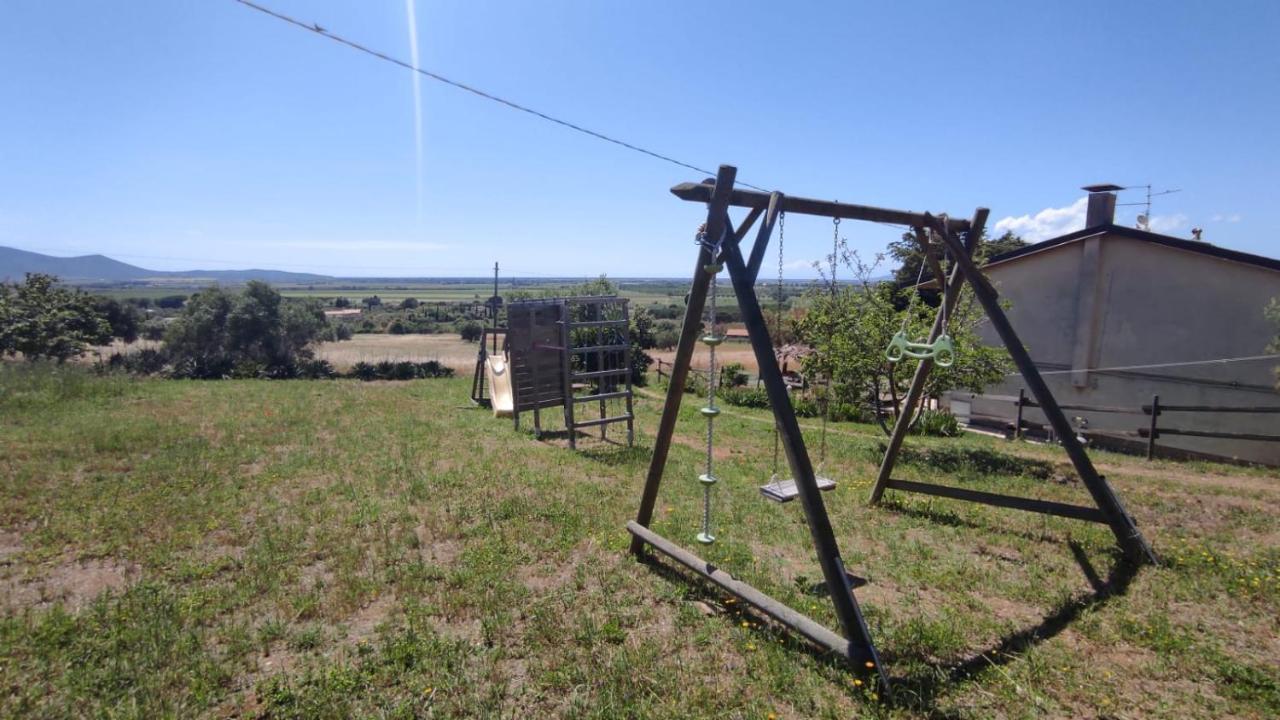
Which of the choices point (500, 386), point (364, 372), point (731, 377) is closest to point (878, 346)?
point (500, 386)

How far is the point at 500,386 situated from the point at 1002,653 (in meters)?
10.9

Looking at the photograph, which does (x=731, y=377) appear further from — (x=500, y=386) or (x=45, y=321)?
(x=45, y=321)

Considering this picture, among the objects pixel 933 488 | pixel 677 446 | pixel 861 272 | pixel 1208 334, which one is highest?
pixel 861 272

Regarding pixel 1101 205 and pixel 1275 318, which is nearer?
pixel 1275 318

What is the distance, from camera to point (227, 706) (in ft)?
10.3

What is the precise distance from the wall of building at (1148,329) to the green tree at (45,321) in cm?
3205

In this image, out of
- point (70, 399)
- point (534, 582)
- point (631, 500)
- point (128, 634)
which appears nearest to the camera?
point (128, 634)

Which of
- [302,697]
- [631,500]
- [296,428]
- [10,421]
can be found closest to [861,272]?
[631,500]

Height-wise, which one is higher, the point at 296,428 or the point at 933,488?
the point at 933,488

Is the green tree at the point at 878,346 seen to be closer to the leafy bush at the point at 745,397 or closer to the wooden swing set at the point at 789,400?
the wooden swing set at the point at 789,400

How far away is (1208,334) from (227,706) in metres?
18.6

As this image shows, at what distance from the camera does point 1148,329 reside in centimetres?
1388

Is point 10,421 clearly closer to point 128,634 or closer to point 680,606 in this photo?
point 128,634

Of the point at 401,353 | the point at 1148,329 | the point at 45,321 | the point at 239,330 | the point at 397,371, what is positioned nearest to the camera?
the point at 1148,329
